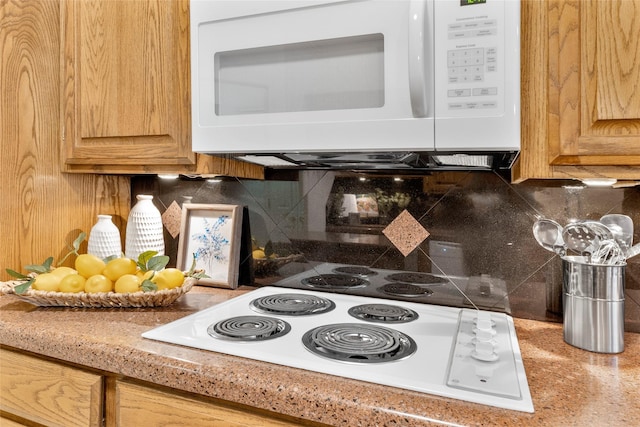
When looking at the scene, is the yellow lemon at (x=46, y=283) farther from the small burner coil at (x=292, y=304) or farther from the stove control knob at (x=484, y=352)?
the stove control knob at (x=484, y=352)

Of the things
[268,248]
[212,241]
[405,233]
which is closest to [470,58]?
[405,233]

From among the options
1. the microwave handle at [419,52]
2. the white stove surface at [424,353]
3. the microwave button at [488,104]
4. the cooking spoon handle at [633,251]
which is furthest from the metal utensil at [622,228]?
the microwave handle at [419,52]

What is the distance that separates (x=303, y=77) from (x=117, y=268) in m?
0.75

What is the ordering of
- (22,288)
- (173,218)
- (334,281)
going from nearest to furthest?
(22,288), (334,281), (173,218)

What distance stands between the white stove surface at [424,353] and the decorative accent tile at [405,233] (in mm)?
182

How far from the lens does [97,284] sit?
1.17m

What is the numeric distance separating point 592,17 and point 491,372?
70 cm

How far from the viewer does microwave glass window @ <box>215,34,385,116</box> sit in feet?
3.09

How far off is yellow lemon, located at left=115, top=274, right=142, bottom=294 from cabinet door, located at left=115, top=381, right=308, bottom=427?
0.32 meters

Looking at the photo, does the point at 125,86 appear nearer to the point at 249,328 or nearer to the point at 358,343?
the point at 249,328

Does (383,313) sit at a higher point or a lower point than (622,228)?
lower

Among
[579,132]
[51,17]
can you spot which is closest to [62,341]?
[51,17]

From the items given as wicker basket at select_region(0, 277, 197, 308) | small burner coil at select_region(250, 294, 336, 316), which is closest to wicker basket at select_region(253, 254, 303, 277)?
small burner coil at select_region(250, 294, 336, 316)

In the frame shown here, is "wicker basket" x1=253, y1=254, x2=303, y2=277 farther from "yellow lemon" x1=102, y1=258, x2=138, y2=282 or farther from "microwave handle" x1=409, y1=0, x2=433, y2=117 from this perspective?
"microwave handle" x1=409, y1=0, x2=433, y2=117
